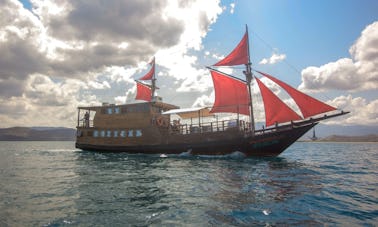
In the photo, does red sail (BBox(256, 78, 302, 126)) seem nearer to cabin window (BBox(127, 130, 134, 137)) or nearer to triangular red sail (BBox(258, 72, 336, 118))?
triangular red sail (BBox(258, 72, 336, 118))

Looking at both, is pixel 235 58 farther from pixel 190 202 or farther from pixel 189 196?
pixel 190 202

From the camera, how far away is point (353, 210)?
25.3ft

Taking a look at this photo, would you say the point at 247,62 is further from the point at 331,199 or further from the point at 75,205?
the point at 75,205

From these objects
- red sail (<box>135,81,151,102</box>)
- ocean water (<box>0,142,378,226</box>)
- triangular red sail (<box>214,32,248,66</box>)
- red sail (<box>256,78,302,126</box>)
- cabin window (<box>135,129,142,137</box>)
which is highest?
triangular red sail (<box>214,32,248,66</box>)

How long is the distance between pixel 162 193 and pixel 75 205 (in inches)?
122

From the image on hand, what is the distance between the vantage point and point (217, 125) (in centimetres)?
2491

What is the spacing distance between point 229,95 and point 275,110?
617cm

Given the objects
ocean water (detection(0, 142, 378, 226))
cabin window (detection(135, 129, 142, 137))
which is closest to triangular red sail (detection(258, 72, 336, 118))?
ocean water (detection(0, 142, 378, 226))

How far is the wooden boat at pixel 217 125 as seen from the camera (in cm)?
2300

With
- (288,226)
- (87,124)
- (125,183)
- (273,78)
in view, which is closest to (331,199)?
(288,226)

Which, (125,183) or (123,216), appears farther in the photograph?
(125,183)

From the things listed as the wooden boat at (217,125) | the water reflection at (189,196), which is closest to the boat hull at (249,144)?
the wooden boat at (217,125)

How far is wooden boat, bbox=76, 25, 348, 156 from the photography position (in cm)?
2300

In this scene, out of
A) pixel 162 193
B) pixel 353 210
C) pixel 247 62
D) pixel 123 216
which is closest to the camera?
pixel 123 216
